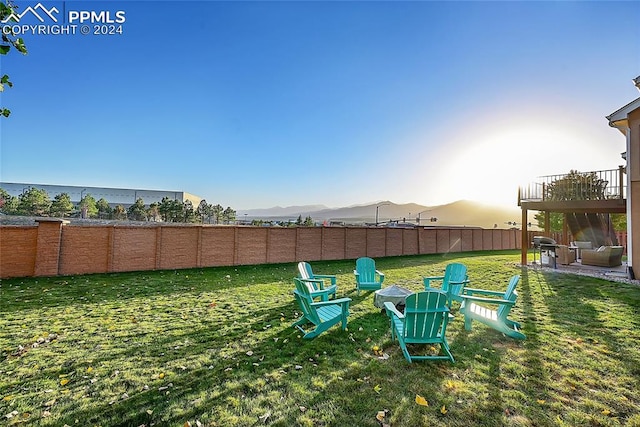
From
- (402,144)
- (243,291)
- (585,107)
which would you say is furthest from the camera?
(402,144)

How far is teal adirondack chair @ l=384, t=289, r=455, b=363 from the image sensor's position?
3.57 m

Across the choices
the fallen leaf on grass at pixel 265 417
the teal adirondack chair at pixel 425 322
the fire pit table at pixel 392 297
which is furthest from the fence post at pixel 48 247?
the teal adirondack chair at pixel 425 322

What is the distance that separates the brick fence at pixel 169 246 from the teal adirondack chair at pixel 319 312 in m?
7.73

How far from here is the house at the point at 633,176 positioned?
877 centimetres

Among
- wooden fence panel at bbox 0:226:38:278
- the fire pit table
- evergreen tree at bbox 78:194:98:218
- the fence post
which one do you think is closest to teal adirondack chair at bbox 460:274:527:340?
the fire pit table

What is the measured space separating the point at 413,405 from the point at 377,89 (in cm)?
1123

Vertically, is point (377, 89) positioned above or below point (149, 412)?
above

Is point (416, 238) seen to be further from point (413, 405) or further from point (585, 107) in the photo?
point (413, 405)

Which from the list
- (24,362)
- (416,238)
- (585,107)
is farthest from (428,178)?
(24,362)

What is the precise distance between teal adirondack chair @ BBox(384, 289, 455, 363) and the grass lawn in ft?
0.68

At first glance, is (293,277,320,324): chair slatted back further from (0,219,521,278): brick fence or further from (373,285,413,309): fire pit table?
(0,219,521,278): brick fence

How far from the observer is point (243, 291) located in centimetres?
739

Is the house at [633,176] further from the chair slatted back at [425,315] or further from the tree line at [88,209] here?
the tree line at [88,209]

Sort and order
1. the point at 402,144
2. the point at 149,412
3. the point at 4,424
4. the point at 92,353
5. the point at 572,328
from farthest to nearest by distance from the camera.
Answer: the point at 402,144, the point at 572,328, the point at 92,353, the point at 149,412, the point at 4,424
